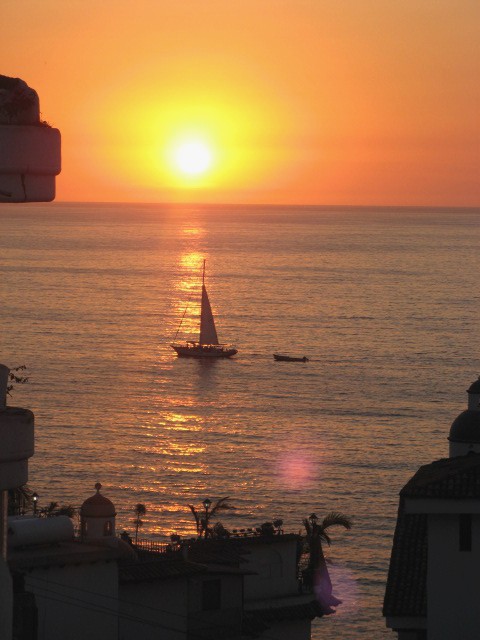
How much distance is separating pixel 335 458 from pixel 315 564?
135 feet

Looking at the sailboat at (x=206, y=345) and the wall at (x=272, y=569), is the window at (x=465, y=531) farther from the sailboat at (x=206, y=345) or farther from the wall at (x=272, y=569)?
the sailboat at (x=206, y=345)

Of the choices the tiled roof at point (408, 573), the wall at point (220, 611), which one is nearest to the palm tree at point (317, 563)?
the wall at point (220, 611)

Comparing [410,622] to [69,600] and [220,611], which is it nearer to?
[69,600]

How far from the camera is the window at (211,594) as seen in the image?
29.4 metres

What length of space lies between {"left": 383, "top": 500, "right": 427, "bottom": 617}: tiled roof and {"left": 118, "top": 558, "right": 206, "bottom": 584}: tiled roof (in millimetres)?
4973

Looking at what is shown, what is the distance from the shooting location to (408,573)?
21.7 meters

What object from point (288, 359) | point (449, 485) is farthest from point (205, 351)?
point (449, 485)

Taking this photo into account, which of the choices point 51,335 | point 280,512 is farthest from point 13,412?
point 51,335

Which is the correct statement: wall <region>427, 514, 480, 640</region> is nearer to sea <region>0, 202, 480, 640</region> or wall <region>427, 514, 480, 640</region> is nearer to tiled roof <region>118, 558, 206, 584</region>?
tiled roof <region>118, 558, 206, 584</region>

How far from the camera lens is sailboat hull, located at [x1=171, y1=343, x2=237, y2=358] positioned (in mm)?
140125

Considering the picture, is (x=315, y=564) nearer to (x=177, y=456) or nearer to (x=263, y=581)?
(x=263, y=581)

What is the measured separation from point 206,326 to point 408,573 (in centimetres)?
12786

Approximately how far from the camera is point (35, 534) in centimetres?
1662

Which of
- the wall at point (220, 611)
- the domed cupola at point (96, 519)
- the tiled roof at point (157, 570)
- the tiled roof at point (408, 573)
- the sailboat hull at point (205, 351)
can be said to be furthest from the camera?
the sailboat hull at point (205, 351)
